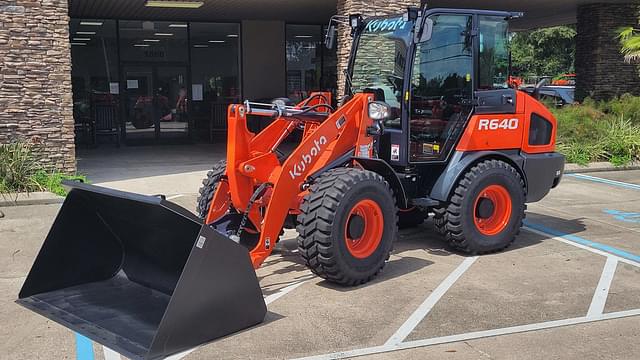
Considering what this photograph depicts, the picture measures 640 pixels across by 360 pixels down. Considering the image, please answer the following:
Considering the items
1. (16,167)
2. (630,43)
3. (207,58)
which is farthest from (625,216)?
(207,58)

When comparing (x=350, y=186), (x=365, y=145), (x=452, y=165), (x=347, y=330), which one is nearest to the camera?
(x=347, y=330)

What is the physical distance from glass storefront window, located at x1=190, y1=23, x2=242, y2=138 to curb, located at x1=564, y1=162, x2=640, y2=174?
34.1 feet

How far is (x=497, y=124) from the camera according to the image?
23.7 ft

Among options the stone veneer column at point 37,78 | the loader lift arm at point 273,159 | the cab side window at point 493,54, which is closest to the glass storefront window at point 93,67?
the stone veneer column at point 37,78

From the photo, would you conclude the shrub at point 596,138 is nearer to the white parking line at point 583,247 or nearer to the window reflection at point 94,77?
the white parking line at point 583,247

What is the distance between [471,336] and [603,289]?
6.32 feet

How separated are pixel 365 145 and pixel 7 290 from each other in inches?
148

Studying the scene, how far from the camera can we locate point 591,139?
15.0 meters

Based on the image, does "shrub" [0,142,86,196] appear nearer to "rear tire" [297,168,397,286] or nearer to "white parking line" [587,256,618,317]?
"rear tire" [297,168,397,286]

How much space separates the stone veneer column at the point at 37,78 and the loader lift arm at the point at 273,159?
6061 millimetres

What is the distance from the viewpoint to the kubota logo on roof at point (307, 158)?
5773 mm

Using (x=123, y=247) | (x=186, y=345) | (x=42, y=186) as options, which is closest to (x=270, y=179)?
(x=123, y=247)

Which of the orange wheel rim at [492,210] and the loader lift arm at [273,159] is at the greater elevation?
the loader lift arm at [273,159]

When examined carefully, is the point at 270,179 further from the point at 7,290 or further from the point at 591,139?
the point at 591,139
